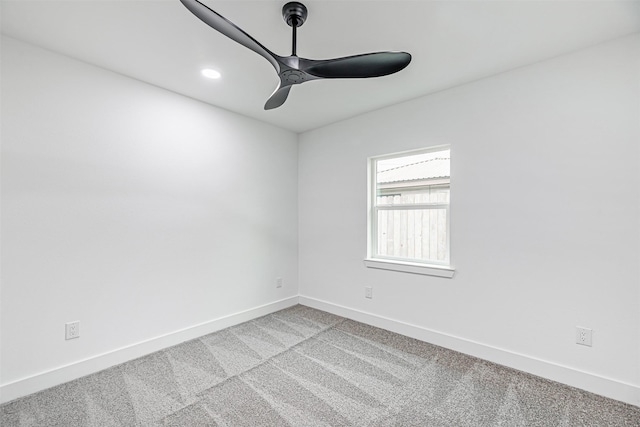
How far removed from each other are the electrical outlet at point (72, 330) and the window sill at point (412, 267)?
266 cm

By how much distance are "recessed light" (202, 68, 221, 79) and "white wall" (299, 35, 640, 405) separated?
1745 millimetres

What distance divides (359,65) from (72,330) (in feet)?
9.11

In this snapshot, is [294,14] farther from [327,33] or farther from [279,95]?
[279,95]

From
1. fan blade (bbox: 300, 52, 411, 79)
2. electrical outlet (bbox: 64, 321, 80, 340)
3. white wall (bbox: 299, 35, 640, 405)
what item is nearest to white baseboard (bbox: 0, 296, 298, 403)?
electrical outlet (bbox: 64, 321, 80, 340)

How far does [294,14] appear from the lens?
63.1 inches

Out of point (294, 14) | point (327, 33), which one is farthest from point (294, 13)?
Answer: point (327, 33)

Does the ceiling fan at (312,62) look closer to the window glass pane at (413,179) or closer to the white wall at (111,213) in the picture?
the white wall at (111,213)

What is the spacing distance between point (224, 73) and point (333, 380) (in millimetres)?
2632

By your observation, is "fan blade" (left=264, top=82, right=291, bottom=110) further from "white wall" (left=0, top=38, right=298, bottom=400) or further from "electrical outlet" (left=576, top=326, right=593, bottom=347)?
"electrical outlet" (left=576, top=326, right=593, bottom=347)

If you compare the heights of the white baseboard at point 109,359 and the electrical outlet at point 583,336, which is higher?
the electrical outlet at point 583,336

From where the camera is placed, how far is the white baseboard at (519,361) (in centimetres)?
189

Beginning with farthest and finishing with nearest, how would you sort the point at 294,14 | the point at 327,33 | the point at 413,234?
the point at 413,234 → the point at 327,33 → the point at 294,14

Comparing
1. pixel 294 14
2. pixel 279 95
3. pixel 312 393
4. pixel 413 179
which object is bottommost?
pixel 312 393

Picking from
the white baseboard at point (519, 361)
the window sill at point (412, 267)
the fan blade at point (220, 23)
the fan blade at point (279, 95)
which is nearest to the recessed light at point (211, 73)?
the fan blade at point (279, 95)
